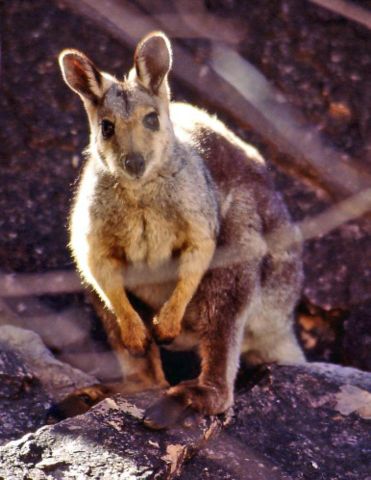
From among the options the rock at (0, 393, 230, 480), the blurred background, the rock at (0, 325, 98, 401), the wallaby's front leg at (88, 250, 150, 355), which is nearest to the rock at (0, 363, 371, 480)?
the rock at (0, 393, 230, 480)

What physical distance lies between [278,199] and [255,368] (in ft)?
2.66

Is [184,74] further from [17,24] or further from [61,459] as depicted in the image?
[61,459]

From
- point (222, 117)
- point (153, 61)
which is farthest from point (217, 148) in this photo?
point (222, 117)

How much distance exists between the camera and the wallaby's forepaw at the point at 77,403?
401 cm

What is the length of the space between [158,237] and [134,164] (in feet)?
1.20

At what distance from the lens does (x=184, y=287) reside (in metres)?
4.03

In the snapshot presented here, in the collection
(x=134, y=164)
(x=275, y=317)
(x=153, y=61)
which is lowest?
(x=275, y=317)

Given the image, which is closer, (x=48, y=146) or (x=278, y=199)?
(x=278, y=199)

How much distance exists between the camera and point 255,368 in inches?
178

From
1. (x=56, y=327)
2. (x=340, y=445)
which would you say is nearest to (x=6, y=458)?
(x=340, y=445)

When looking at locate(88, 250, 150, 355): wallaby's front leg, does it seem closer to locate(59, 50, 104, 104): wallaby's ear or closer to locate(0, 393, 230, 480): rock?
locate(0, 393, 230, 480): rock

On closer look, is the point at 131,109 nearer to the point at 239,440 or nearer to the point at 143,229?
the point at 143,229

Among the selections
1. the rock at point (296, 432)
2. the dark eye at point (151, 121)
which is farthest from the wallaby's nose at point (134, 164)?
the rock at point (296, 432)

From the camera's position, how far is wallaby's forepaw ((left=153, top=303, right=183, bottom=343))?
4023 millimetres
